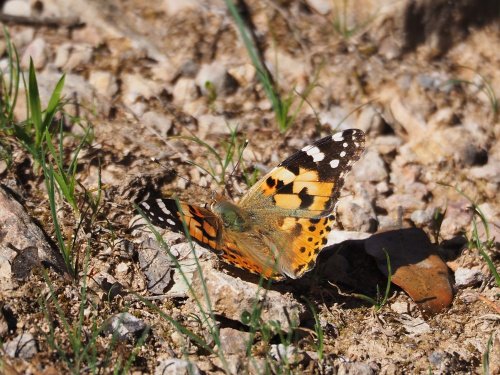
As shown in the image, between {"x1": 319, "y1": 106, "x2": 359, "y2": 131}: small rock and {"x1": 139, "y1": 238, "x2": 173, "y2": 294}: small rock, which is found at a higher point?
{"x1": 319, "y1": 106, "x2": 359, "y2": 131}: small rock

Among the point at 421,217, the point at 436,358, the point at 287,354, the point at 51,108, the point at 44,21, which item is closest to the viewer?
the point at 287,354

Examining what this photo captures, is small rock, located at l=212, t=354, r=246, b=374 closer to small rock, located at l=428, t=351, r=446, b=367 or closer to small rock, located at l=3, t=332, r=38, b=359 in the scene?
small rock, located at l=3, t=332, r=38, b=359

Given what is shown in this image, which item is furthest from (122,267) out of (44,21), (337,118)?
(44,21)

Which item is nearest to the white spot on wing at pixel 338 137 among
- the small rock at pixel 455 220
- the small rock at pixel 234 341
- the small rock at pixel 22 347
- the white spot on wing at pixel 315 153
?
the white spot on wing at pixel 315 153

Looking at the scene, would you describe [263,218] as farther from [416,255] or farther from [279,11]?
[279,11]

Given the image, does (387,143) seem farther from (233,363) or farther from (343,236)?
(233,363)

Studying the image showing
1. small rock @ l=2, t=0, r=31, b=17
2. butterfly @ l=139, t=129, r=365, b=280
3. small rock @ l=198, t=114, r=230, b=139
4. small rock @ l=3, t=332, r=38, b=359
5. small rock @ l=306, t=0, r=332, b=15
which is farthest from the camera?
small rock @ l=306, t=0, r=332, b=15

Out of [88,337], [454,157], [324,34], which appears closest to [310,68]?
[324,34]

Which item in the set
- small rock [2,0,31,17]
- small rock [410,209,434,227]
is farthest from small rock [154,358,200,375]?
small rock [2,0,31,17]
